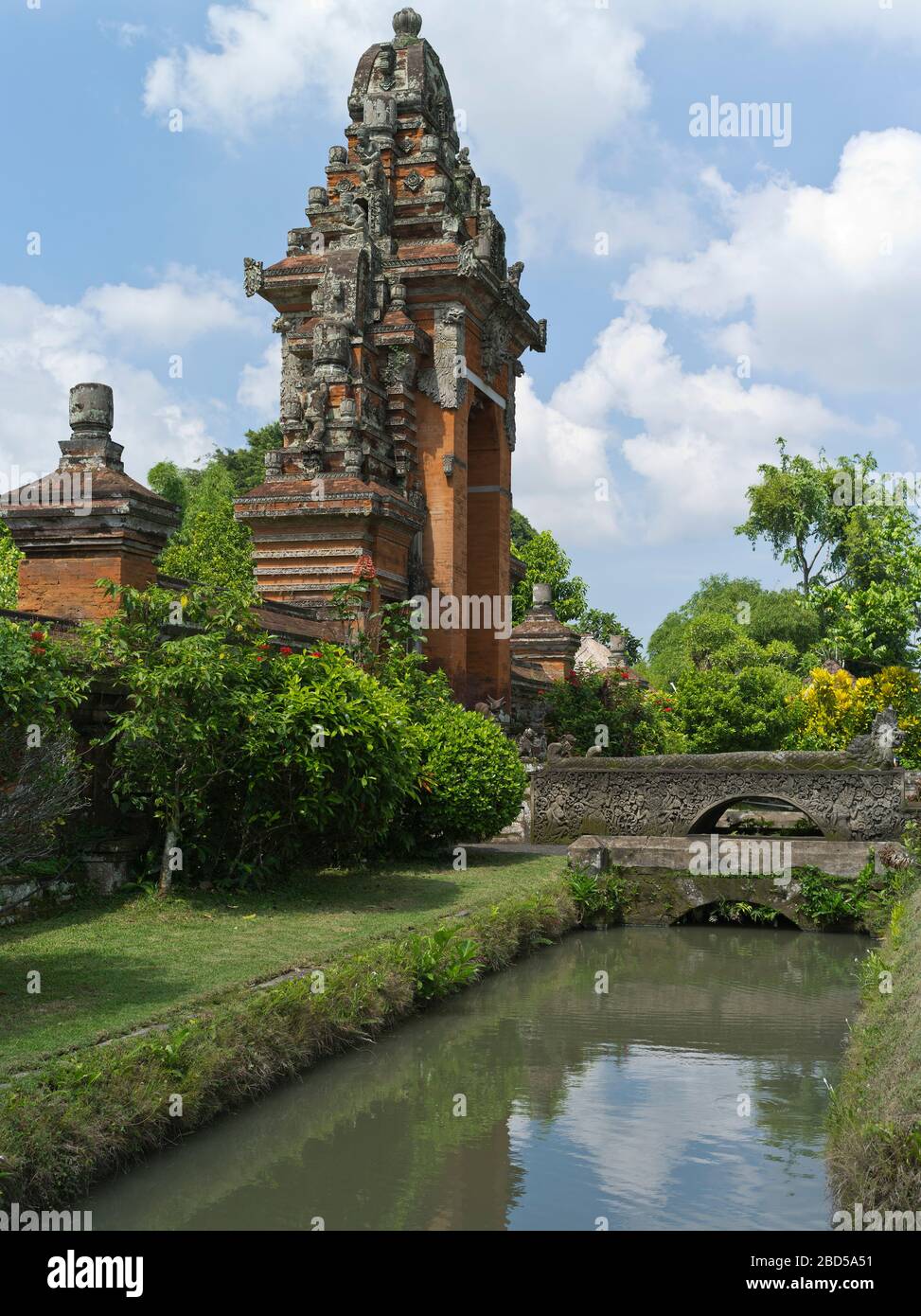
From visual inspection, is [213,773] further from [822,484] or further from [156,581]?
[822,484]

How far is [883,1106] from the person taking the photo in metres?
5.91

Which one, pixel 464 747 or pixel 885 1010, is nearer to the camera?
pixel 885 1010

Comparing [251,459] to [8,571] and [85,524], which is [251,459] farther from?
[85,524]

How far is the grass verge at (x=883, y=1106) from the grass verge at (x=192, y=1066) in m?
3.02

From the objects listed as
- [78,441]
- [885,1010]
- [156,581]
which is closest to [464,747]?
[156,581]

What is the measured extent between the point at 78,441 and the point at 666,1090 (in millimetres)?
7781

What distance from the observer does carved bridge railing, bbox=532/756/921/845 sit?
15.7 m

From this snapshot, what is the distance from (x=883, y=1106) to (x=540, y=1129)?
6.77 ft

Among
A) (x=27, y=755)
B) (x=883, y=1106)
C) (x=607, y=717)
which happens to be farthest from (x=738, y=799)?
(x=883, y=1106)

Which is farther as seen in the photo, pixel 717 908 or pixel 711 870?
pixel 717 908

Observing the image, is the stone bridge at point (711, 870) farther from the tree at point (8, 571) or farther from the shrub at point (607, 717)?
the tree at point (8, 571)

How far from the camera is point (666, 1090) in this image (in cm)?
792

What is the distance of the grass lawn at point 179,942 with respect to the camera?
283 inches
